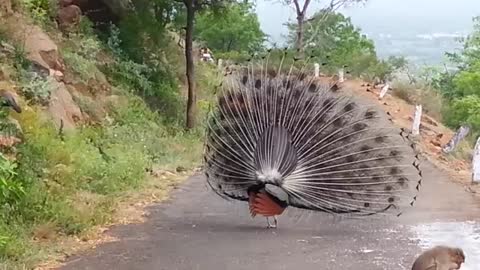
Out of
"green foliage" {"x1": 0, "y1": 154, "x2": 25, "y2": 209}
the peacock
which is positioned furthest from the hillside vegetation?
the peacock

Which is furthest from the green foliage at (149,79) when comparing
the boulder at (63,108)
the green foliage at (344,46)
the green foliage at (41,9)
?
the green foliage at (344,46)

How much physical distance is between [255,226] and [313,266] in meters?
2.16

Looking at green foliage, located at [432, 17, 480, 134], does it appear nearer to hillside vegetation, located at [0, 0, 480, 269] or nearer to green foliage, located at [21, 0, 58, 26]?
hillside vegetation, located at [0, 0, 480, 269]

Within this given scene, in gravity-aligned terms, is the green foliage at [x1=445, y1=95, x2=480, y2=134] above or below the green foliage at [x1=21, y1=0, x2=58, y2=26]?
below

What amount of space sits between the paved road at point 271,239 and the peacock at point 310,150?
0.36 metres

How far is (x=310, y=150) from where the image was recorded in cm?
1011

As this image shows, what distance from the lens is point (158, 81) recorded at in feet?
73.2

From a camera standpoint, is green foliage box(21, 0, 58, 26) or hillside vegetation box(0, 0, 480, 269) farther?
green foliage box(21, 0, 58, 26)

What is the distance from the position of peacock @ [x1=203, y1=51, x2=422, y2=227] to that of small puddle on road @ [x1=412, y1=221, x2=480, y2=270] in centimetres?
56

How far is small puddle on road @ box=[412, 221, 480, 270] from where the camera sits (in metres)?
8.90

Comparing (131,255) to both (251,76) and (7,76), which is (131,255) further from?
(7,76)

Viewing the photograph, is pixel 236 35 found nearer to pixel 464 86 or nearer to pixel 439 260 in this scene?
pixel 464 86

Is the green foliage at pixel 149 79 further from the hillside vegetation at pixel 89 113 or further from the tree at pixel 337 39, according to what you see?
the tree at pixel 337 39

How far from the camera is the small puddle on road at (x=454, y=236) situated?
8898 mm
